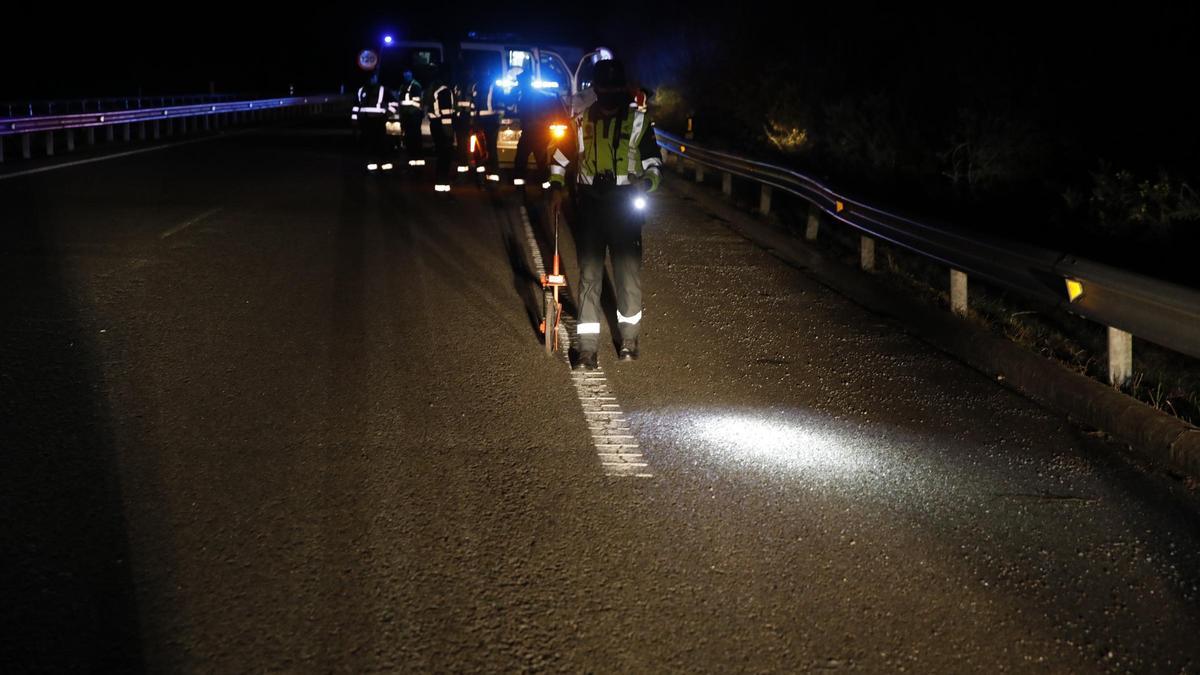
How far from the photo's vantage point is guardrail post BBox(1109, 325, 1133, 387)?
23.8 feet

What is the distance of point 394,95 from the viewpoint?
80.9 ft

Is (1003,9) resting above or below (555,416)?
above

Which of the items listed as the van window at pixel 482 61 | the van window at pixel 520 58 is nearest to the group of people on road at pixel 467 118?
the van window at pixel 482 61

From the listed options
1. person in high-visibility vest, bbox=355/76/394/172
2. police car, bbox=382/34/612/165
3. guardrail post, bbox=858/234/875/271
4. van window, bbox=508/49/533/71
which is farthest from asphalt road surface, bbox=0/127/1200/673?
van window, bbox=508/49/533/71

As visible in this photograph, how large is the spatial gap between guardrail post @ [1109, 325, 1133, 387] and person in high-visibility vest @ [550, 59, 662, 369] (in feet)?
9.71

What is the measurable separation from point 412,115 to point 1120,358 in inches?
606

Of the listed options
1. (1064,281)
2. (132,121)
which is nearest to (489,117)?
(1064,281)

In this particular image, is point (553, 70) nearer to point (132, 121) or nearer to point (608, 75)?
point (132, 121)

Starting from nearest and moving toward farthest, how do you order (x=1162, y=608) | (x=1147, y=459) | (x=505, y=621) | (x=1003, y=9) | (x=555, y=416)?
(x=505, y=621) → (x=1162, y=608) → (x=1147, y=459) → (x=555, y=416) → (x=1003, y=9)

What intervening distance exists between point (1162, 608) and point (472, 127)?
16242 mm

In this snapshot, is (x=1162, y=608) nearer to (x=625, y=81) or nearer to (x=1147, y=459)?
(x=1147, y=459)

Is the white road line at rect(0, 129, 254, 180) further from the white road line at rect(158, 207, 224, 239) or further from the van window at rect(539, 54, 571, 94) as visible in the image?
the van window at rect(539, 54, 571, 94)

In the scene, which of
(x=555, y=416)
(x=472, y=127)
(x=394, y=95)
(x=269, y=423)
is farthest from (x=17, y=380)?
(x=394, y=95)

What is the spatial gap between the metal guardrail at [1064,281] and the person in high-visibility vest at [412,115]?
1009 centimetres
